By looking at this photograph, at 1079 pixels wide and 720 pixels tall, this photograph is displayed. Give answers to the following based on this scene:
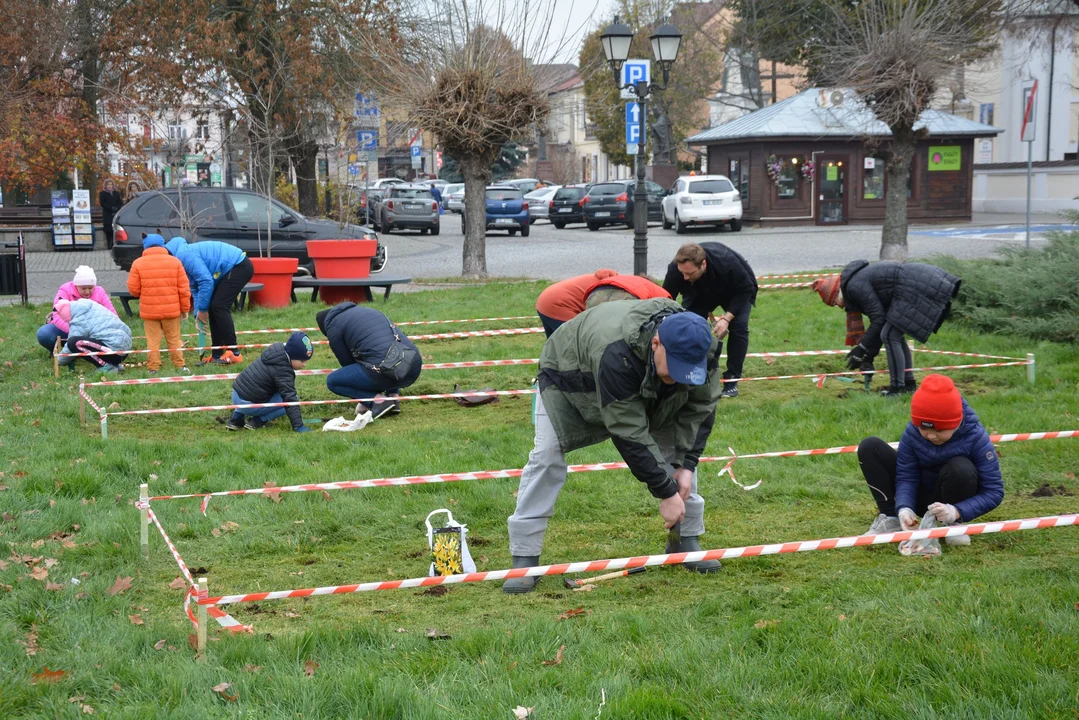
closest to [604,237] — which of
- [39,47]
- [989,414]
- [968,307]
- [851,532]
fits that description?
[39,47]

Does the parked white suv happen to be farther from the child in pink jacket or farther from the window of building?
the child in pink jacket

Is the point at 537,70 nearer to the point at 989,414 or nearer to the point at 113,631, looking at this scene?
the point at 989,414

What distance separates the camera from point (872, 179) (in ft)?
113

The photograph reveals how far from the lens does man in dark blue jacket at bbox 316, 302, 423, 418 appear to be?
937 cm

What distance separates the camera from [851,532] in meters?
6.18

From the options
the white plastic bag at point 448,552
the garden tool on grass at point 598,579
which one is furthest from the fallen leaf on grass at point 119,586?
the garden tool on grass at point 598,579

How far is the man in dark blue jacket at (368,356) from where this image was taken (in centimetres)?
937

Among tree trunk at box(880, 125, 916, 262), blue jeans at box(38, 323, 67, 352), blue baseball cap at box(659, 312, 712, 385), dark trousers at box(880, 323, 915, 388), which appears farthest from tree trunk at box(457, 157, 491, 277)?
blue baseball cap at box(659, 312, 712, 385)

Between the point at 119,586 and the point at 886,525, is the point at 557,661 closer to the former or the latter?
the point at 119,586

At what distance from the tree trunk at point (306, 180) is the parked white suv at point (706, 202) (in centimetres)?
1023

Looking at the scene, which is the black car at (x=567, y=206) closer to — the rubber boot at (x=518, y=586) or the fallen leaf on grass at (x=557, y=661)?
the rubber boot at (x=518, y=586)

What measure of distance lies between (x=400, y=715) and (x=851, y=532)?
3.12 metres

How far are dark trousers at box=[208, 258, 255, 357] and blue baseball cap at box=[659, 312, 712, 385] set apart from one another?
8.61 m

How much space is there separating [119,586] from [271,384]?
13.2ft
